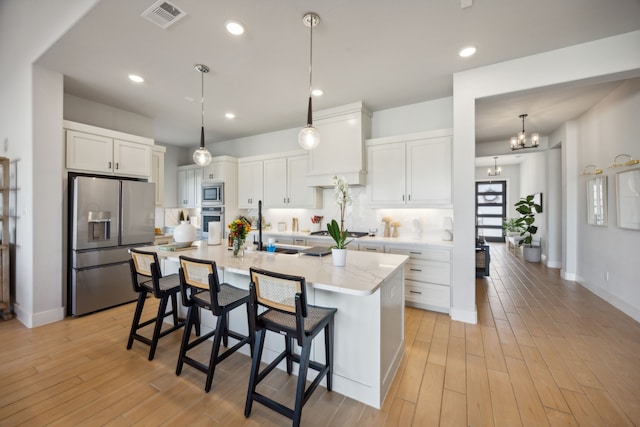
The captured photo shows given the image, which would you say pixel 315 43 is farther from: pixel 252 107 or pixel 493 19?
pixel 252 107

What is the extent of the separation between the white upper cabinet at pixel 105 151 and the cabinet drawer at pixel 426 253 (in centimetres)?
387

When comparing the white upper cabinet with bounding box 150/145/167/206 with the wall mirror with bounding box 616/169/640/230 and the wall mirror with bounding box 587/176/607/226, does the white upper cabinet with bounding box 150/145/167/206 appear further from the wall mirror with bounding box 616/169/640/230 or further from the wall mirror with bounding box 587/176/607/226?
the wall mirror with bounding box 587/176/607/226

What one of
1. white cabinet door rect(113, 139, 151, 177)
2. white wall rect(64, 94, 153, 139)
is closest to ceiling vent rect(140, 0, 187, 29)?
white cabinet door rect(113, 139, 151, 177)

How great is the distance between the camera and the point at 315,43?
8.35 ft

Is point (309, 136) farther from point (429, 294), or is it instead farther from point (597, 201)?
point (597, 201)

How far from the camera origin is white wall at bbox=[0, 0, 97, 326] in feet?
9.61

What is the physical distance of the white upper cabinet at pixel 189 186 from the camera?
228 inches

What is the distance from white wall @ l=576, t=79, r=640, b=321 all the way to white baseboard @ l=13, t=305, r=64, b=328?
6769 millimetres

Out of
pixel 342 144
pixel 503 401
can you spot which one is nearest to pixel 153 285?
pixel 503 401

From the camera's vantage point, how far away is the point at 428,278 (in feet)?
11.2

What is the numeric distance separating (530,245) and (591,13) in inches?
234

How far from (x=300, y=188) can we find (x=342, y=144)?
1143mm

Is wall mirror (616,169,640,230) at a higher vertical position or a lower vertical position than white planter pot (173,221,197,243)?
higher

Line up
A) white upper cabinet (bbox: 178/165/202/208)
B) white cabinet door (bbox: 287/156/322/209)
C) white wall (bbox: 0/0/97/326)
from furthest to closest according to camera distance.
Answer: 1. white upper cabinet (bbox: 178/165/202/208)
2. white cabinet door (bbox: 287/156/322/209)
3. white wall (bbox: 0/0/97/326)
